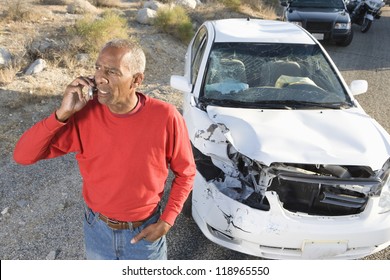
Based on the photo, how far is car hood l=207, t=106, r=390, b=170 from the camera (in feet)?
10.4

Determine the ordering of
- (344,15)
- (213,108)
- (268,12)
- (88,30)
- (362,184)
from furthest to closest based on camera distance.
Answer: (268,12), (344,15), (88,30), (213,108), (362,184)

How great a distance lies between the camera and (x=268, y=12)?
14.5 m

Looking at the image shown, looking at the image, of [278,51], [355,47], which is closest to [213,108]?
[278,51]

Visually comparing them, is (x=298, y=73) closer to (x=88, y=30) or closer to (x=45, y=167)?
(x=45, y=167)

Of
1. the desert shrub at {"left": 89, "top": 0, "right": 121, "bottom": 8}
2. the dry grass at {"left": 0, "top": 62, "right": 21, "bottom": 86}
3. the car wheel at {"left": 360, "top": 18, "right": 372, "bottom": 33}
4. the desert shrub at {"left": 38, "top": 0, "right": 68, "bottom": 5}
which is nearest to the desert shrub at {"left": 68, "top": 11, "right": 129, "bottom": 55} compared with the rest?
the dry grass at {"left": 0, "top": 62, "right": 21, "bottom": 86}

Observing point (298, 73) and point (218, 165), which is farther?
point (298, 73)

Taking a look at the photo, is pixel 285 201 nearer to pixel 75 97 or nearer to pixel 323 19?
pixel 75 97

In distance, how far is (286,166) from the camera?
3.30m

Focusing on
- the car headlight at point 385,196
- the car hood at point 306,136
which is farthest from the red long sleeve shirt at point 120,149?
the car headlight at point 385,196

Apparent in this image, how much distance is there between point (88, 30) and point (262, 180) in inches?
234

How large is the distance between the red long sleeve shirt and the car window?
2.53 meters

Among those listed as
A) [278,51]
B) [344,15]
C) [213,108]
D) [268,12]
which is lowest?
[268,12]

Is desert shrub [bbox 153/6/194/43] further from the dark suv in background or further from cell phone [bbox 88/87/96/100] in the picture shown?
cell phone [bbox 88/87/96/100]
